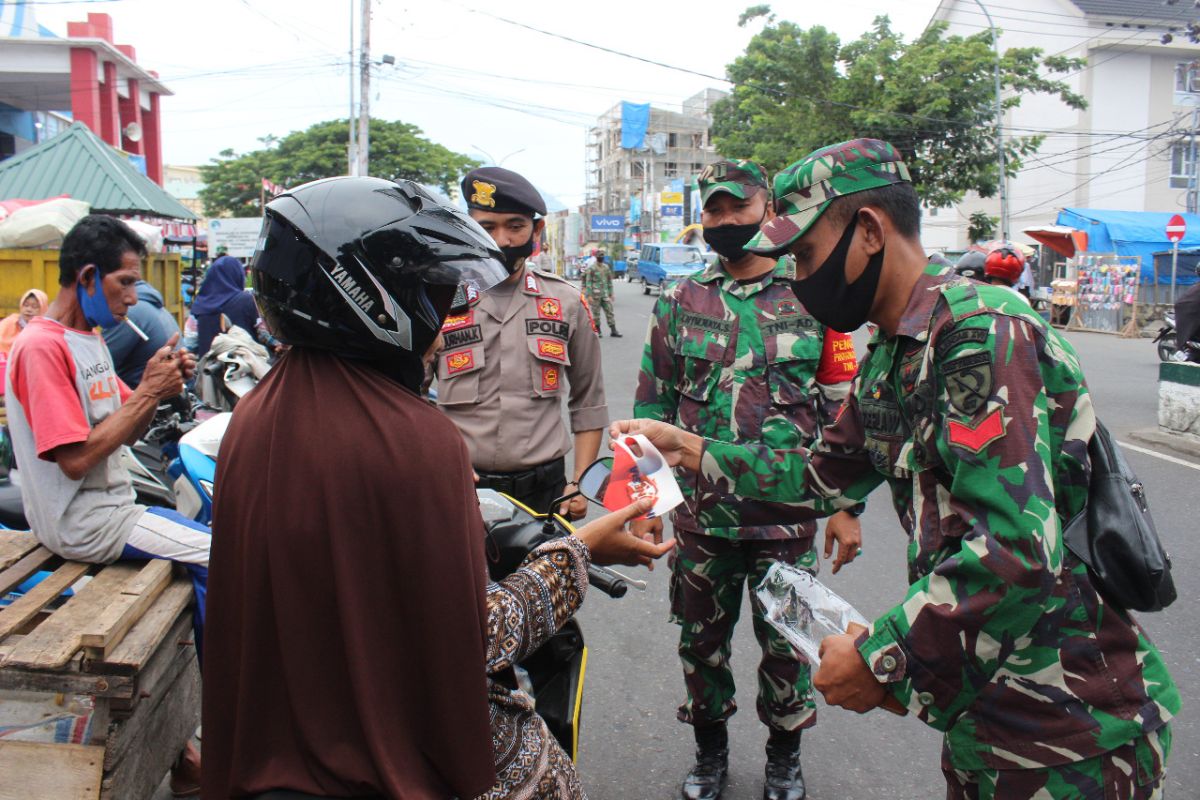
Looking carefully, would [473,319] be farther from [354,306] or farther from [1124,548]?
[1124,548]

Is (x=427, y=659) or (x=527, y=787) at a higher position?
(x=427, y=659)

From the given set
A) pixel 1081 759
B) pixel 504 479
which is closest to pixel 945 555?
pixel 1081 759

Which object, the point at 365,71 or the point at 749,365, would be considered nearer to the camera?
the point at 749,365

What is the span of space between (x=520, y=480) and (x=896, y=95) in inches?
968

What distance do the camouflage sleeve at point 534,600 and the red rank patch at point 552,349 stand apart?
5.31ft

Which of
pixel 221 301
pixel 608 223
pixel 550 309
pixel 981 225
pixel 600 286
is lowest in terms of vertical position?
pixel 550 309

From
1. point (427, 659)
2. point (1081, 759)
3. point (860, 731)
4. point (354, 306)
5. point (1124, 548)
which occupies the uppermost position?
point (354, 306)

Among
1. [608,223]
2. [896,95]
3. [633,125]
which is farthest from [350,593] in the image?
[608,223]

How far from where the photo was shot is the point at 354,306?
1354mm

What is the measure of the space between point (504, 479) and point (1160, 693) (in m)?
2.13

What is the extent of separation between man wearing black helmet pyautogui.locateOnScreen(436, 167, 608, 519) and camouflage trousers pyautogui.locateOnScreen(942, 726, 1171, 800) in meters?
1.83

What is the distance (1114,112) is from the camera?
106ft

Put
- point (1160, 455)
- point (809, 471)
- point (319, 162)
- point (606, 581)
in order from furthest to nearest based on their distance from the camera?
point (319, 162) < point (1160, 455) < point (809, 471) < point (606, 581)

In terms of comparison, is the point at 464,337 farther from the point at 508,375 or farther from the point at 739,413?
the point at 739,413
